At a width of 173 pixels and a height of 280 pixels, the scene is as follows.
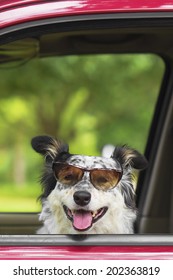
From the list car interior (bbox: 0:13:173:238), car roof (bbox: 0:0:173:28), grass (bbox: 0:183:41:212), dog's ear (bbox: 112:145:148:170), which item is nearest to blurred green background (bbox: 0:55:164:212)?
grass (bbox: 0:183:41:212)

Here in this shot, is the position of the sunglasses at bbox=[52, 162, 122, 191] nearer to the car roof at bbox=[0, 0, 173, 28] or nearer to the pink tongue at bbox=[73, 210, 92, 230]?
the pink tongue at bbox=[73, 210, 92, 230]

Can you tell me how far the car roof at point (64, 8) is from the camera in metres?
2.89

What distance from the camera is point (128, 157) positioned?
3.25 meters

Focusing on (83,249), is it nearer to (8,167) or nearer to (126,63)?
(126,63)

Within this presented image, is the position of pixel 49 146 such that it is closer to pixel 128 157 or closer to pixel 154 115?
pixel 128 157

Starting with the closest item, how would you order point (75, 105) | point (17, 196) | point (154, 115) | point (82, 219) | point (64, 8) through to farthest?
point (64, 8) < point (82, 219) < point (154, 115) < point (75, 105) < point (17, 196)

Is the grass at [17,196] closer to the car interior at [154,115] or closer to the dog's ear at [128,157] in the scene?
the car interior at [154,115]

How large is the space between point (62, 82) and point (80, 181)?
14.3m

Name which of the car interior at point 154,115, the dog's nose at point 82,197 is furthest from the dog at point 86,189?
the car interior at point 154,115

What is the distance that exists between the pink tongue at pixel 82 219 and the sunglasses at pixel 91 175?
101mm

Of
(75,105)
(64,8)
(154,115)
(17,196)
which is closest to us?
(64,8)

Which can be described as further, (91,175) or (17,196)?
(17,196)

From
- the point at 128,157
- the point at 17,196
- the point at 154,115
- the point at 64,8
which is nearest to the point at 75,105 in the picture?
the point at 17,196

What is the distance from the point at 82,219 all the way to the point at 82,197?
3.7 inches
